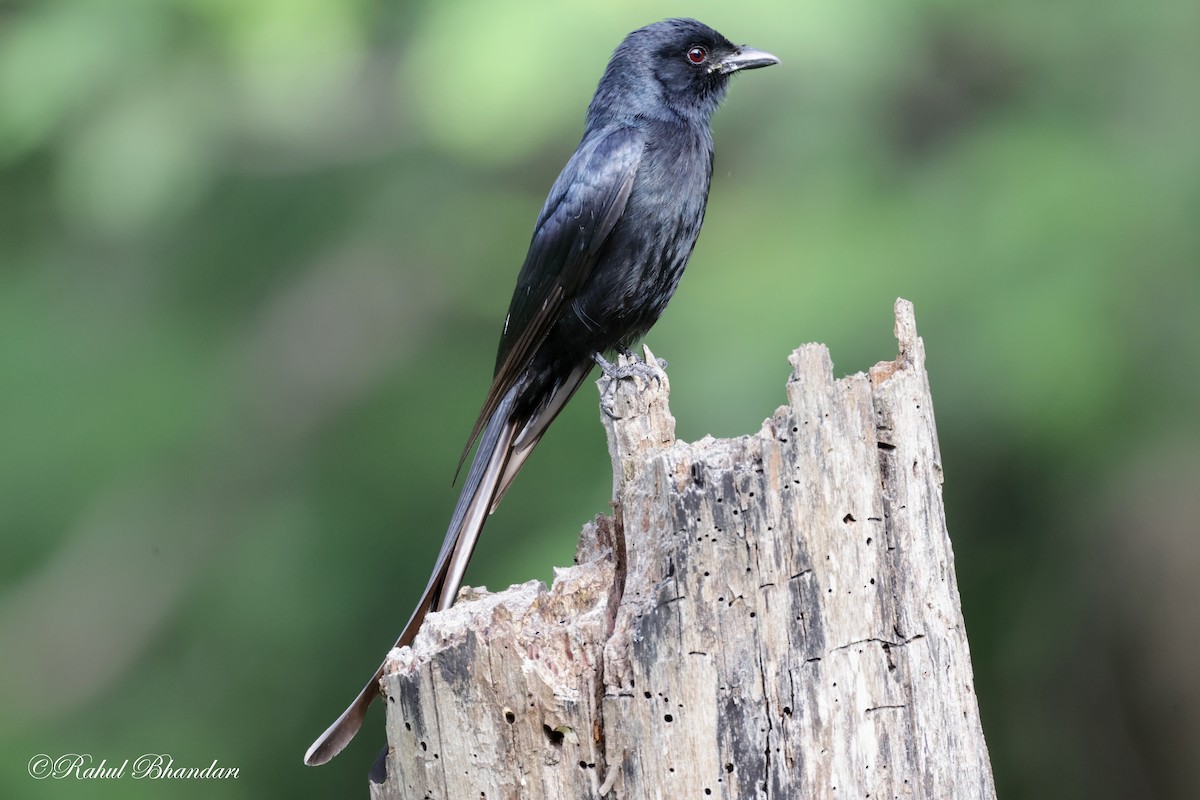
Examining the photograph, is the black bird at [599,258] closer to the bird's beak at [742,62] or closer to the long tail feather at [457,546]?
the long tail feather at [457,546]

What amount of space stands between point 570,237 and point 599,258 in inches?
4.7

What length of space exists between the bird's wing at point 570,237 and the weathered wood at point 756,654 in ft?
4.94

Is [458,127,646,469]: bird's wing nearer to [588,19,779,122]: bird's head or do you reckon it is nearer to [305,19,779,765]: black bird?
[305,19,779,765]: black bird

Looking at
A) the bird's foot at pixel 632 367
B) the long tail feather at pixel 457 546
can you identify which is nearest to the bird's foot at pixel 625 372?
the bird's foot at pixel 632 367

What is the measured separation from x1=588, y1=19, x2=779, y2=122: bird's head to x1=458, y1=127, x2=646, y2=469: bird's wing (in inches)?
9.4

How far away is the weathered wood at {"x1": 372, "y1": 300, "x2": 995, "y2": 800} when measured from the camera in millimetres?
2271

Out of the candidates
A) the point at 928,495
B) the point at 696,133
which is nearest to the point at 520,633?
the point at 928,495

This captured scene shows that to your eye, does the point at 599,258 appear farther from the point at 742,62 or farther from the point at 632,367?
the point at 742,62

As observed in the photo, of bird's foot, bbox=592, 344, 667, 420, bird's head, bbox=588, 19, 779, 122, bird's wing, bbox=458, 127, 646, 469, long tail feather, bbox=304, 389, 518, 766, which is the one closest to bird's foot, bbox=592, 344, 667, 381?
bird's foot, bbox=592, 344, 667, 420

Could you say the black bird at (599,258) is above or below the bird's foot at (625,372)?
above

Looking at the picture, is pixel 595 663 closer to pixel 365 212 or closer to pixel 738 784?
pixel 738 784

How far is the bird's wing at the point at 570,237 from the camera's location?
3918mm

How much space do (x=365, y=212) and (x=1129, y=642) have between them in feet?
13.0

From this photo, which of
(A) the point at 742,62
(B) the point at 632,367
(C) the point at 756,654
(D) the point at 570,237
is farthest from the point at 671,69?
(C) the point at 756,654
